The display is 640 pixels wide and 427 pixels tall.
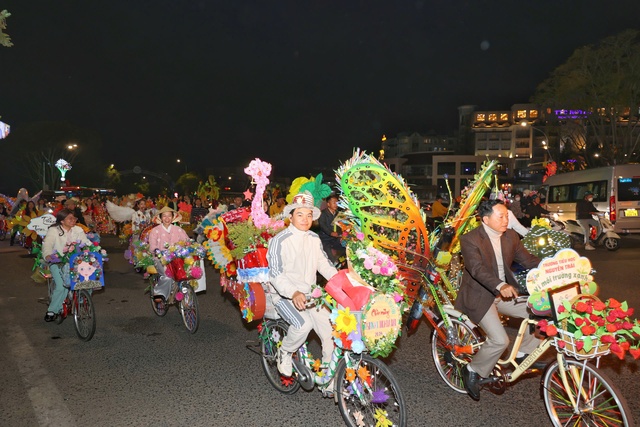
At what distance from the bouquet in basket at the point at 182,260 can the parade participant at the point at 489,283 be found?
13.4 feet

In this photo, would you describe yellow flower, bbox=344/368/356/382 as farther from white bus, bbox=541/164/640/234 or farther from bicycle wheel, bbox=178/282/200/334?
white bus, bbox=541/164/640/234

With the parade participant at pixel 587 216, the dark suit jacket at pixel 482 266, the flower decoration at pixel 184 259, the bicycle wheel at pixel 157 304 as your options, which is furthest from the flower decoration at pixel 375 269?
the parade participant at pixel 587 216

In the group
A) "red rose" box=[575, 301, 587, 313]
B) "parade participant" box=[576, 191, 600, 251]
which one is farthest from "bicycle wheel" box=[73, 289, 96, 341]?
"parade participant" box=[576, 191, 600, 251]

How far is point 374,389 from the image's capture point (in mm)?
3840

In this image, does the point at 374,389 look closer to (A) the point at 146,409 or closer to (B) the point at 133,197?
(A) the point at 146,409

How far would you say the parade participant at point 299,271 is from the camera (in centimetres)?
436

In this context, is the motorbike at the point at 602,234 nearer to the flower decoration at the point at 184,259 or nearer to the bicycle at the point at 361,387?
the flower decoration at the point at 184,259

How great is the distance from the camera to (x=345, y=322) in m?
3.65

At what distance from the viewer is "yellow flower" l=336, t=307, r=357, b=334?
3635 mm

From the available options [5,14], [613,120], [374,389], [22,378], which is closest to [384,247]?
[374,389]

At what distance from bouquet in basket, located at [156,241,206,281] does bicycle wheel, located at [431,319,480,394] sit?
366 cm

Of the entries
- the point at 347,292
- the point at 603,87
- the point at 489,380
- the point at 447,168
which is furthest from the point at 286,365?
the point at 447,168

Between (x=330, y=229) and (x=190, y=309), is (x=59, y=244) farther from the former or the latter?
(x=330, y=229)

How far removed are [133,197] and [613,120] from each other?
24228 mm
